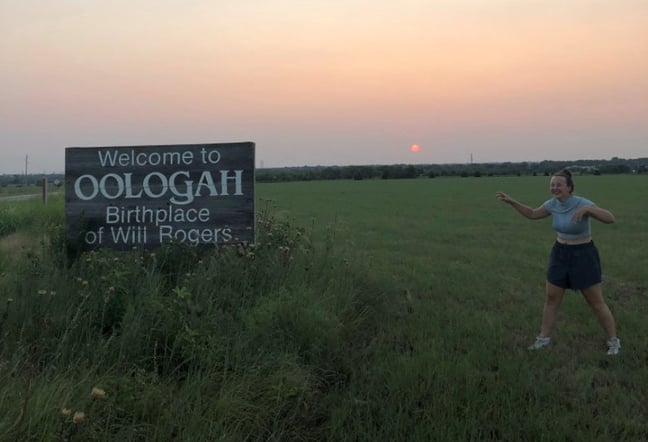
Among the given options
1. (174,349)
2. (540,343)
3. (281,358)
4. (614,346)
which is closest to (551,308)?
(540,343)

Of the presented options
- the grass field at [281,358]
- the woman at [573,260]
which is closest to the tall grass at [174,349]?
the grass field at [281,358]

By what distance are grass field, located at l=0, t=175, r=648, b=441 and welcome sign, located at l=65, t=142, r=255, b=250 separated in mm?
495

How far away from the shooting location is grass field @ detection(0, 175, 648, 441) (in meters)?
2.85

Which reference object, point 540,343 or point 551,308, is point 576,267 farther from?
point 540,343

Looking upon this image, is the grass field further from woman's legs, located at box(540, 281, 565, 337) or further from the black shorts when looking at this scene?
the black shorts

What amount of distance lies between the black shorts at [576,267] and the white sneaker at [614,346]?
52cm

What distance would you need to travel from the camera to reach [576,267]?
4797 millimetres

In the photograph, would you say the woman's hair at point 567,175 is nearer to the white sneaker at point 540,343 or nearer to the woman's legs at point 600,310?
the woman's legs at point 600,310

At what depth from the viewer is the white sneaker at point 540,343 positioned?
15.7 feet

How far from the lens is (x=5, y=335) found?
11.2ft

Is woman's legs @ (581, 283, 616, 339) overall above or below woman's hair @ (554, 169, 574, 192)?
below

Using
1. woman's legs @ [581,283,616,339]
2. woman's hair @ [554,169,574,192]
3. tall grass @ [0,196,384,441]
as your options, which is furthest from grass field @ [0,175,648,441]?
woman's hair @ [554,169,574,192]

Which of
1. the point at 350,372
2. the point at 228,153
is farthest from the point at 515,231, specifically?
the point at 350,372

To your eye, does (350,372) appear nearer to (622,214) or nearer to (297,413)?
(297,413)
